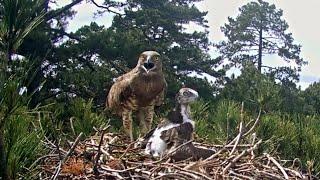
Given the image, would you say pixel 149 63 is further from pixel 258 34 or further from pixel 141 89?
pixel 258 34

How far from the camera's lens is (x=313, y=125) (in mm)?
3656

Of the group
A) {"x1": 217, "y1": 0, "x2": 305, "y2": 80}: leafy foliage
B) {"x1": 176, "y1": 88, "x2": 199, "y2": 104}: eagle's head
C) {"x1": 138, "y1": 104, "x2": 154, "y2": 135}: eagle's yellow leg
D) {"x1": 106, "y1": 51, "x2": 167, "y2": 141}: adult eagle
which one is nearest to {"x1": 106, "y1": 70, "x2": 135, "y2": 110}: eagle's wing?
{"x1": 106, "y1": 51, "x2": 167, "y2": 141}: adult eagle

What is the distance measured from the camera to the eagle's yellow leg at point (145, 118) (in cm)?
354

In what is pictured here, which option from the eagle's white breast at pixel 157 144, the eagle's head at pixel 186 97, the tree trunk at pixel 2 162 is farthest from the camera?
the eagle's head at pixel 186 97

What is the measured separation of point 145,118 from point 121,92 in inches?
11.1

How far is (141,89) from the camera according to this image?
10.8ft

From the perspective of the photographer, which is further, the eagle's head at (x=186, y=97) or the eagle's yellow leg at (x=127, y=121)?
the eagle's yellow leg at (x=127, y=121)

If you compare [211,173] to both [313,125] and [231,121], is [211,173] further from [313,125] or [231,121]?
[313,125]

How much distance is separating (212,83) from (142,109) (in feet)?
26.6

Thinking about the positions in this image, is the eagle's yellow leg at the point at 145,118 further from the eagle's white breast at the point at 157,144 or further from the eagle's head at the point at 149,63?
the eagle's white breast at the point at 157,144

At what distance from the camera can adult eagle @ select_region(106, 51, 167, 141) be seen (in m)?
3.29

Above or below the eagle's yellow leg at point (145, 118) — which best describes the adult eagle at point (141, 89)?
above

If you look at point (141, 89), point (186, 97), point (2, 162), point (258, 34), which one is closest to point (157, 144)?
point (186, 97)

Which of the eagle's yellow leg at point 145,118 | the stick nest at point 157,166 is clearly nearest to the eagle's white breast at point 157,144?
the stick nest at point 157,166
